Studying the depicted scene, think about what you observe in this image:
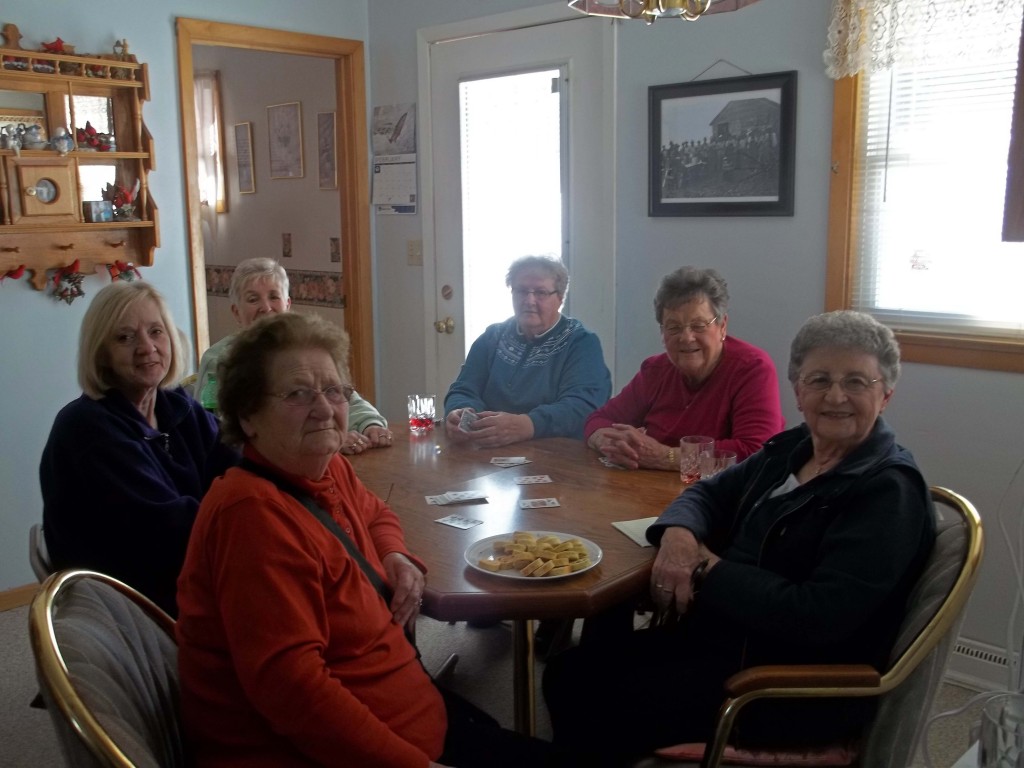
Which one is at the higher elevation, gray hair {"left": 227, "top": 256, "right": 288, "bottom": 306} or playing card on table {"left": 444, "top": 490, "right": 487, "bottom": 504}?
gray hair {"left": 227, "top": 256, "right": 288, "bottom": 306}

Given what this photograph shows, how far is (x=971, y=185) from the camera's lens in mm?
2693

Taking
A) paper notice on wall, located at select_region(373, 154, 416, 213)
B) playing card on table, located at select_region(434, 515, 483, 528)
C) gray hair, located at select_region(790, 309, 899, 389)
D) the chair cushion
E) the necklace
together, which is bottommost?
the chair cushion

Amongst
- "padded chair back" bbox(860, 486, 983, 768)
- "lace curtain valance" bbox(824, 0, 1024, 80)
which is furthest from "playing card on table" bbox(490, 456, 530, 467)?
"lace curtain valance" bbox(824, 0, 1024, 80)

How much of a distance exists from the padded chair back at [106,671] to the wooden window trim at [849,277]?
225cm

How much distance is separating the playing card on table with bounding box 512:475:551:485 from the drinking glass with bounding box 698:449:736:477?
0.38m

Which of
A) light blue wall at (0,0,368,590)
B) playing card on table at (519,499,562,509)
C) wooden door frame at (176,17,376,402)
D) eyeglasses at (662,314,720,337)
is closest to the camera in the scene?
playing card on table at (519,499,562,509)

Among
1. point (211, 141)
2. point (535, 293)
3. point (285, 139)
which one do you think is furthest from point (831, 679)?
point (211, 141)

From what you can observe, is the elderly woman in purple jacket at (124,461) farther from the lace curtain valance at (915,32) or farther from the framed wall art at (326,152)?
the framed wall art at (326,152)

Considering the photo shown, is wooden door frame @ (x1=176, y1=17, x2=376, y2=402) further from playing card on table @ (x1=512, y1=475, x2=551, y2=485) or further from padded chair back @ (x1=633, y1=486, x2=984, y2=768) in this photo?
padded chair back @ (x1=633, y1=486, x2=984, y2=768)

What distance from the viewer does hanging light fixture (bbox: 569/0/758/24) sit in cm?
170

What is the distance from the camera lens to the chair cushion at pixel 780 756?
158 cm

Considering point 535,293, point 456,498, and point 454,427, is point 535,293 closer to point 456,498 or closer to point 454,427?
point 454,427

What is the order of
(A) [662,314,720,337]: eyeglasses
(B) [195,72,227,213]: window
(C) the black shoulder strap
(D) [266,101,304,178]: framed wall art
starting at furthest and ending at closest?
(B) [195,72,227,213]: window, (D) [266,101,304,178]: framed wall art, (A) [662,314,720,337]: eyeglasses, (C) the black shoulder strap

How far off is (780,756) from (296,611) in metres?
0.87
